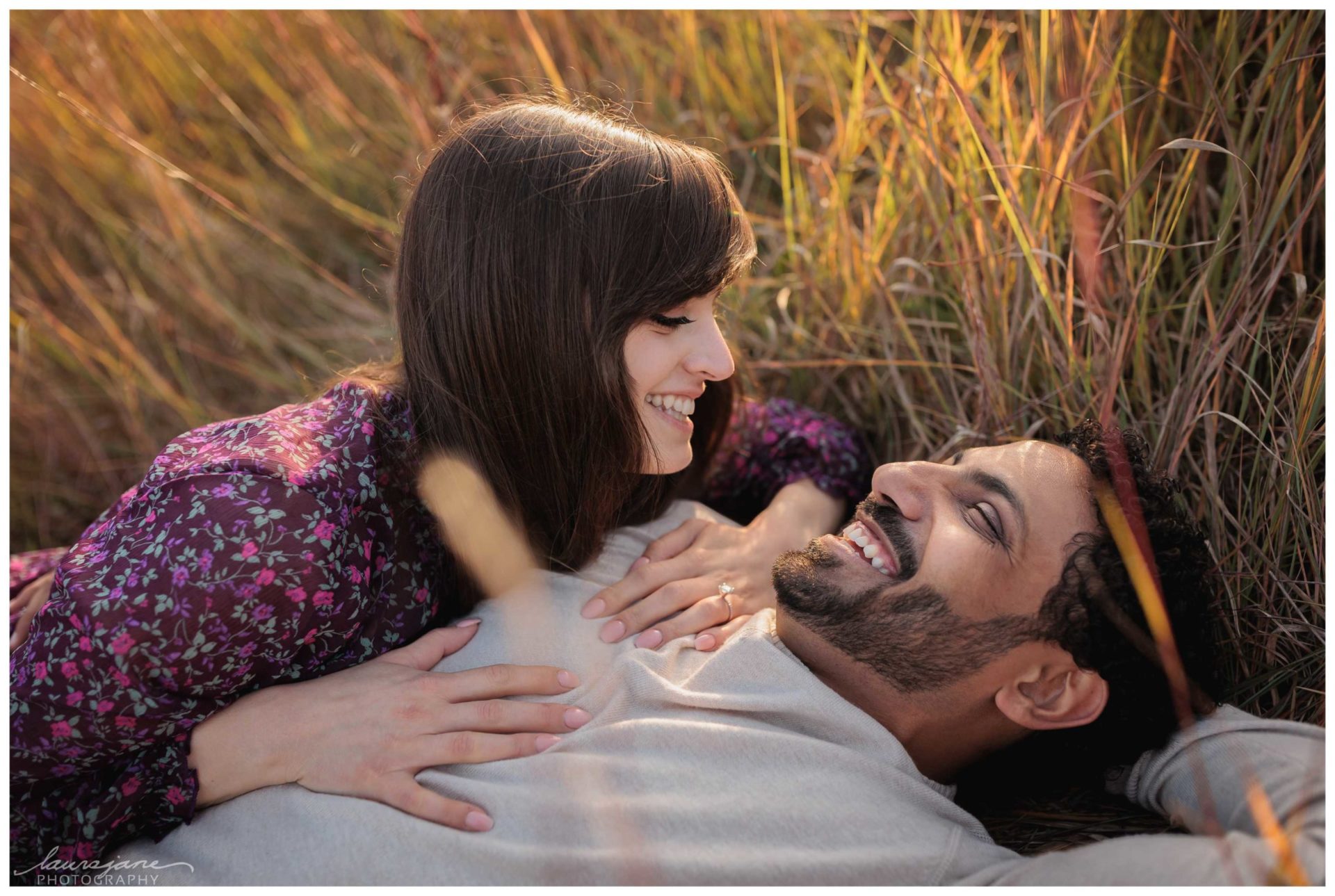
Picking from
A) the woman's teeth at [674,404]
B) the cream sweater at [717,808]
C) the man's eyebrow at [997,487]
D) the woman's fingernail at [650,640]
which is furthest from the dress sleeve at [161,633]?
the man's eyebrow at [997,487]

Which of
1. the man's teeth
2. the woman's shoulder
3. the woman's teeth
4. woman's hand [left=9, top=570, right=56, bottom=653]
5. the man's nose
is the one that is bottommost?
the man's teeth

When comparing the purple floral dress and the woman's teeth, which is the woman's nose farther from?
the purple floral dress

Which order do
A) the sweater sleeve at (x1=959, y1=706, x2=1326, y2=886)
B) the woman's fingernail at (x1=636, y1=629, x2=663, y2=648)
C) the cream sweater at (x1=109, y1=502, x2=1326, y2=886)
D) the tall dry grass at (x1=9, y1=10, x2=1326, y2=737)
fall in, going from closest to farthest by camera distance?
the sweater sleeve at (x1=959, y1=706, x2=1326, y2=886), the cream sweater at (x1=109, y1=502, x2=1326, y2=886), the woman's fingernail at (x1=636, y1=629, x2=663, y2=648), the tall dry grass at (x1=9, y1=10, x2=1326, y2=737)

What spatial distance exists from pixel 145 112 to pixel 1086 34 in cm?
387

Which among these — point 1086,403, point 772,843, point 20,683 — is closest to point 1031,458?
point 1086,403

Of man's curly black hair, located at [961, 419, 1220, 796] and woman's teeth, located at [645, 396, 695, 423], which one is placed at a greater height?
woman's teeth, located at [645, 396, 695, 423]

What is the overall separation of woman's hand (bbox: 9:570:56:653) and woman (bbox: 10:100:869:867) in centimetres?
51

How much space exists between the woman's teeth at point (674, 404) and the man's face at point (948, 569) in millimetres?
452

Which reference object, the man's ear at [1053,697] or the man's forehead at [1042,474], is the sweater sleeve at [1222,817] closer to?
the man's ear at [1053,697]

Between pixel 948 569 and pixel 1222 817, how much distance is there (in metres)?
0.67

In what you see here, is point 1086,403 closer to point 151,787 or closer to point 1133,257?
point 1133,257

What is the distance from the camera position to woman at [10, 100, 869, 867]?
5.70 feet

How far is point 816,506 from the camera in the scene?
8.79 ft

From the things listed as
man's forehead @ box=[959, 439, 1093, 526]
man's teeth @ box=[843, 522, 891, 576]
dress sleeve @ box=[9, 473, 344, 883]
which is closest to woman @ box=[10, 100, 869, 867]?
dress sleeve @ box=[9, 473, 344, 883]
